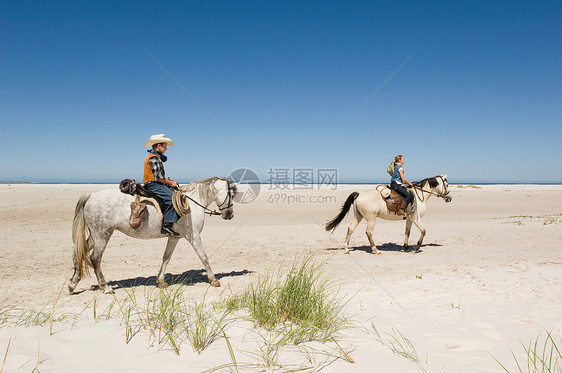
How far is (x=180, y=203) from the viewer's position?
6719mm

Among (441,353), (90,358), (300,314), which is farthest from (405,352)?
(90,358)

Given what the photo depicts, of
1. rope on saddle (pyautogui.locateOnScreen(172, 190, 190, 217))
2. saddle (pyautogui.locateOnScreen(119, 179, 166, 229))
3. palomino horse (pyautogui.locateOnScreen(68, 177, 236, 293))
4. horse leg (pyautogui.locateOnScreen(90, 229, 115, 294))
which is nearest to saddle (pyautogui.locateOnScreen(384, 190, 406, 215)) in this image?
palomino horse (pyautogui.locateOnScreen(68, 177, 236, 293))

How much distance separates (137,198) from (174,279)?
7.47ft

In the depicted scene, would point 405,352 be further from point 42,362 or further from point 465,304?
point 42,362

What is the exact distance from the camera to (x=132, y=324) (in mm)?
3852

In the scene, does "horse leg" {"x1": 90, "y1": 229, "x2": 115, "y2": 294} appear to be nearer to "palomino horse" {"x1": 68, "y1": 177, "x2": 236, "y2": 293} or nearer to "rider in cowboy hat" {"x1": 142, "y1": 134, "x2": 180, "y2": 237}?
"palomino horse" {"x1": 68, "y1": 177, "x2": 236, "y2": 293}

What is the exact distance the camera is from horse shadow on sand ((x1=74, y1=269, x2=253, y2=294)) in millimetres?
7227

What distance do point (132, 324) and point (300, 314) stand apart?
6.79 ft

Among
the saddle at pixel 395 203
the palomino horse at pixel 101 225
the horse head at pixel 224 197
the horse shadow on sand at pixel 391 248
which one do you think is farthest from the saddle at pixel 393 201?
the palomino horse at pixel 101 225

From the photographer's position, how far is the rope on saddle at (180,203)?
21.8 feet

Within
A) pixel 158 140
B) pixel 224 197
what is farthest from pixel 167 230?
pixel 158 140

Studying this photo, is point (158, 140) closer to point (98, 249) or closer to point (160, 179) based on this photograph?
point (160, 179)

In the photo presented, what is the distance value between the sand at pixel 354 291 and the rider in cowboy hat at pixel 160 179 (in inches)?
59.8

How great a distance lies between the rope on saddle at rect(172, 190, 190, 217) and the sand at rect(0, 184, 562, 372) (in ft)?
5.32
